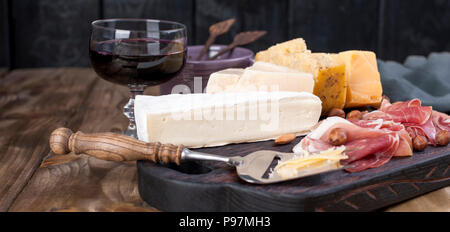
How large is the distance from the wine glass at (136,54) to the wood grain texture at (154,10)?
123 cm

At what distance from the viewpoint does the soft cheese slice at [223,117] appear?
3.69ft

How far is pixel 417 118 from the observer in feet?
4.01

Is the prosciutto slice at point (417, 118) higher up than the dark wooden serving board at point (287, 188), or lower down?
higher up

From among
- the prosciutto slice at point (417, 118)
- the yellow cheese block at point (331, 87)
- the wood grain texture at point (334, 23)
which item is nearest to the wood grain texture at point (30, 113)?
the yellow cheese block at point (331, 87)

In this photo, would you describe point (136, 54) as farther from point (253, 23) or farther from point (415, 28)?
point (415, 28)

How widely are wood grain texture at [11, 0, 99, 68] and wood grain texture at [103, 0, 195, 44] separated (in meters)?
0.08

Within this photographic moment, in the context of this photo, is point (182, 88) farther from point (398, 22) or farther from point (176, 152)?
point (398, 22)

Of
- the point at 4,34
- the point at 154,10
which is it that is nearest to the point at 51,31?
the point at 4,34

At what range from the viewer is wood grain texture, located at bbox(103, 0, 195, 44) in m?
2.51

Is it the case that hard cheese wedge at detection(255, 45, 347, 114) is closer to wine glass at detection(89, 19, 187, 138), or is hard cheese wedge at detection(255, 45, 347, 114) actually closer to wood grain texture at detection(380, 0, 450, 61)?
wine glass at detection(89, 19, 187, 138)

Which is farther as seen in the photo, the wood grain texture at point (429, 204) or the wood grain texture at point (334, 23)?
the wood grain texture at point (334, 23)

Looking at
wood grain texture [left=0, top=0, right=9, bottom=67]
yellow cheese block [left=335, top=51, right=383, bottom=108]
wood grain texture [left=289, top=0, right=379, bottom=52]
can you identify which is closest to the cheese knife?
yellow cheese block [left=335, top=51, right=383, bottom=108]

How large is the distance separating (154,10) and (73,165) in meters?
1.47

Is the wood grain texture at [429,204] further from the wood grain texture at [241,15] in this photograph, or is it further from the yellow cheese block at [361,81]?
the wood grain texture at [241,15]
